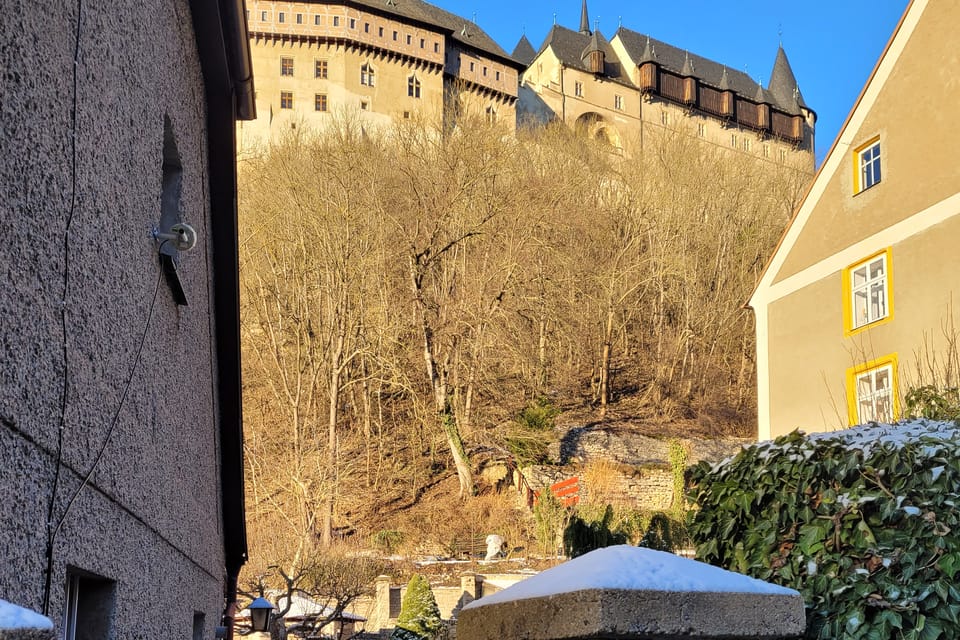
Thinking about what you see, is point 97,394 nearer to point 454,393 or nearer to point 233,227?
point 233,227

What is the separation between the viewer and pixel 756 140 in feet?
253

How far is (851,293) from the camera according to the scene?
14672 millimetres

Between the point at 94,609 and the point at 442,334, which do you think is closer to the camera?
the point at 94,609

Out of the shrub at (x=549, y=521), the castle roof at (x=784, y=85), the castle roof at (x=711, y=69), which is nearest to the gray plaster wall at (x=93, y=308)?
the shrub at (x=549, y=521)

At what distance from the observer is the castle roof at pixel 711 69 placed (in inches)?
2982

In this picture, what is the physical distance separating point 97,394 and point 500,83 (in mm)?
64086

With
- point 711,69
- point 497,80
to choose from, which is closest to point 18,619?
point 497,80

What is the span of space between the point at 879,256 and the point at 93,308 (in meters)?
13.0

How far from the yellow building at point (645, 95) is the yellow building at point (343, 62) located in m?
7.85

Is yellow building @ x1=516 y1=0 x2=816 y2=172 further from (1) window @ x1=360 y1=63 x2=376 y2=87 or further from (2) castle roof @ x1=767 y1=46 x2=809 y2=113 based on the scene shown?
(1) window @ x1=360 y1=63 x2=376 y2=87

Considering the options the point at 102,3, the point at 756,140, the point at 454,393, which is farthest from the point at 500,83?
the point at 102,3

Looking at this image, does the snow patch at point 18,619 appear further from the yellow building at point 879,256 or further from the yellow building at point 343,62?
the yellow building at point 343,62

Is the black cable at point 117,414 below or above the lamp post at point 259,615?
above

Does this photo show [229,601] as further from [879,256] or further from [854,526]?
[879,256]
